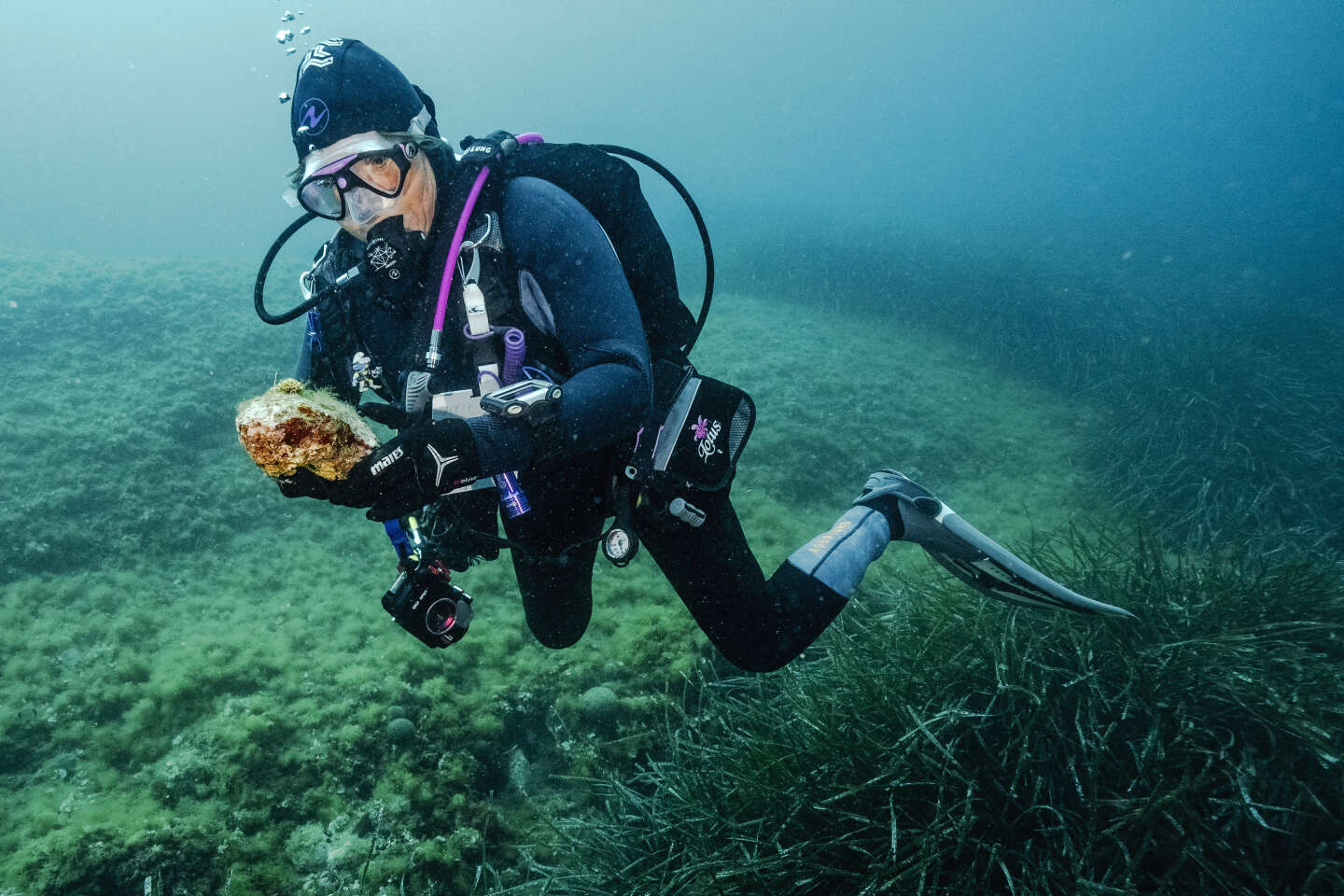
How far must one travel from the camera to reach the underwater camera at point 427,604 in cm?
244

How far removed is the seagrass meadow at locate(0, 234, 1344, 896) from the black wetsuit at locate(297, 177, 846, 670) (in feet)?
1.97

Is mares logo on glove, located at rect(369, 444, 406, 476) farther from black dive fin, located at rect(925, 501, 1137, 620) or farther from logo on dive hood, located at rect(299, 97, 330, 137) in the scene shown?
black dive fin, located at rect(925, 501, 1137, 620)

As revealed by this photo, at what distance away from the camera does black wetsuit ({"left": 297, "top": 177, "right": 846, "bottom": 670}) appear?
190cm

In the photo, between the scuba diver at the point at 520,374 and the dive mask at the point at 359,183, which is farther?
the dive mask at the point at 359,183

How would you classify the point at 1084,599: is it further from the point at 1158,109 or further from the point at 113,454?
the point at 1158,109

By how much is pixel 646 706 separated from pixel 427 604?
71.2 inches

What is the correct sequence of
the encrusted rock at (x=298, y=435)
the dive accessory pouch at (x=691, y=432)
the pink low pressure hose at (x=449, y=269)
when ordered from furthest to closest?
the dive accessory pouch at (x=691, y=432), the pink low pressure hose at (x=449, y=269), the encrusted rock at (x=298, y=435)

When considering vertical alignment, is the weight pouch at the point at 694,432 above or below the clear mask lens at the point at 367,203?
below

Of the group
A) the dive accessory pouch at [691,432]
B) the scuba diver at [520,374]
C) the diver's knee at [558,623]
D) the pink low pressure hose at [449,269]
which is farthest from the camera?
the diver's knee at [558,623]

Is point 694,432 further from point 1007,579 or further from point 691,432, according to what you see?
point 1007,579

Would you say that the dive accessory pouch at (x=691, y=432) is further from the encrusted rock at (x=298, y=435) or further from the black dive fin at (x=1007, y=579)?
the black dive fin at (x=1007, y=579)

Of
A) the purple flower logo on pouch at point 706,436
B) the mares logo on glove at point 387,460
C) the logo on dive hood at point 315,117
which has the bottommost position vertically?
the purple flower logo on pouch at point 706,436

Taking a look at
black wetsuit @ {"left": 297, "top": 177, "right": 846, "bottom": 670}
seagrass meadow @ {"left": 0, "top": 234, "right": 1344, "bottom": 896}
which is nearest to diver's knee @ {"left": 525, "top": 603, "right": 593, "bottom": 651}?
black wetsuit @ {"left": 297, "top": 177, "right": 846, "bottom": 670}

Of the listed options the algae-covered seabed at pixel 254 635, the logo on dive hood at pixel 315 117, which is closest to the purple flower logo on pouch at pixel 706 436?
the logo on dive hood at pixel 315 117
